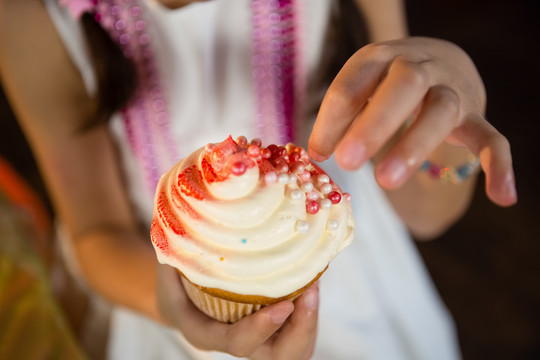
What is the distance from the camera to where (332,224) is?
556mm

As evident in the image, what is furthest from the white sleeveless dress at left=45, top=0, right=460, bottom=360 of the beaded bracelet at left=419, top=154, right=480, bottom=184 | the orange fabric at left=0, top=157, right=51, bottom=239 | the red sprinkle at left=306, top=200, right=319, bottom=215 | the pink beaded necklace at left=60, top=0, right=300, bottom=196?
the orange fabric at left=0, top=157, right=51, bottom=239

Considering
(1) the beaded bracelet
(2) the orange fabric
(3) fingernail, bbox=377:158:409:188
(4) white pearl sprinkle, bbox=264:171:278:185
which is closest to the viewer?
(3) fingernail, bbox=377:158:409:188

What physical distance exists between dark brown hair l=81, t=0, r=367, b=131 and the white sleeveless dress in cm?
5

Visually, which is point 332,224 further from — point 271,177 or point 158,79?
point 158,79

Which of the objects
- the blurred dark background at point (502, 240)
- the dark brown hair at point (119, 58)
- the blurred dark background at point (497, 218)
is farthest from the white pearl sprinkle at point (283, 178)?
the blurred dark background at point (502, 240)

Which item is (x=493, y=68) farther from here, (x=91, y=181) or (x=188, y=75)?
(x=91, y=181)

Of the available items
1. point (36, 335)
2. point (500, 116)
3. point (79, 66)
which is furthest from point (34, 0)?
point (500, 116)

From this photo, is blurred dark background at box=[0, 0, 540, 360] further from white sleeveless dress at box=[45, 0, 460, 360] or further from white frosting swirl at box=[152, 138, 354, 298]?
white frosting swirl at box=[152, 138, 354, 298]

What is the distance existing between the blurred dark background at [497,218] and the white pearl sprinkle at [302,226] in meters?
1.10

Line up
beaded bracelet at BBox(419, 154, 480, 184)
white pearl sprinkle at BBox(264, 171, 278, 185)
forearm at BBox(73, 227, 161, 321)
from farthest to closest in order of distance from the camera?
forearm at BBox(73, 227, 161, 321) → beaded bracelet at BBox(419, 154, 480, 184) → white pearl sprinkle at BBox(264, 171, 278, 185)

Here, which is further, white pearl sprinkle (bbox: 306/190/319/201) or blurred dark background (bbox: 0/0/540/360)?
blurred dark background (bbox: 0/0/540/360)

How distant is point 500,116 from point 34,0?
1885 mm

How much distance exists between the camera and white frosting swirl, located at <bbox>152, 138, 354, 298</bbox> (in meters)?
0.54

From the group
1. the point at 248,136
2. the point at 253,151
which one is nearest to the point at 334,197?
the point at 253,151
